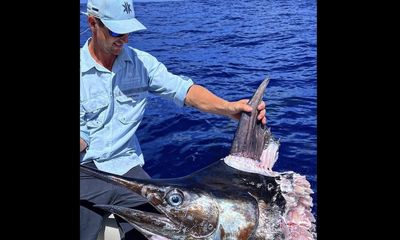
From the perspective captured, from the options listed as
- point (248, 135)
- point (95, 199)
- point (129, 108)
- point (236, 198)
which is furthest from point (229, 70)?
point (95, 199)

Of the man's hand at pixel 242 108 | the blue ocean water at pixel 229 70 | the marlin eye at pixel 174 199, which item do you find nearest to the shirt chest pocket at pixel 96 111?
the blue ocean water at pixel 229 70

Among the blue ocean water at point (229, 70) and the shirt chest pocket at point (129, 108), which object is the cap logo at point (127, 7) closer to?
the blue ocean water at point (229, 70)

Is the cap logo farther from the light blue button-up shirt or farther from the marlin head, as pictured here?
the marlin head

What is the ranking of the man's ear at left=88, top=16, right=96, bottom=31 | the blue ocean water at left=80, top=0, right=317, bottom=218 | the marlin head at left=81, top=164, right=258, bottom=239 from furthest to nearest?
the blue ocean water at left=80, top=0, right=317, bottom=218
the man's ear at left=88, top=16, right=96, bottom=31
the marlin head at left=81, top=164, right=258, bottom=239

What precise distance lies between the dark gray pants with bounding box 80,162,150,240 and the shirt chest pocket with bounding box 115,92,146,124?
1.03ft

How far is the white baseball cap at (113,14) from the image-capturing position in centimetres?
211

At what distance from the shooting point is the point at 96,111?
220 centimetres

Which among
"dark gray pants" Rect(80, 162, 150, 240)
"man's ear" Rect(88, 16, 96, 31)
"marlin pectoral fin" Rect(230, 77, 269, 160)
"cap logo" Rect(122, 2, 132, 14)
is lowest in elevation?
"dark gray pants" Rect(80, 162, 150, 240)

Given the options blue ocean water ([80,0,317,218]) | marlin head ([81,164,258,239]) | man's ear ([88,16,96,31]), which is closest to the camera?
marlin head ([81,164,258,239])

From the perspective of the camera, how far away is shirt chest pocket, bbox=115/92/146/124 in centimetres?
224

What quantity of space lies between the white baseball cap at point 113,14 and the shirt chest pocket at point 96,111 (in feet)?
1.09

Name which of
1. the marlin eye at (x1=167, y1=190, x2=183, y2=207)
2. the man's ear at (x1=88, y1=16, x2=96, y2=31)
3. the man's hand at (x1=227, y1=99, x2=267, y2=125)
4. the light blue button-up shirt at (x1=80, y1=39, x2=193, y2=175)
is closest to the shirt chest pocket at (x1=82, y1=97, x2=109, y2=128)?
the light blue button-up shirt at (x1=80, y1=39, x2=193, y2=175)
